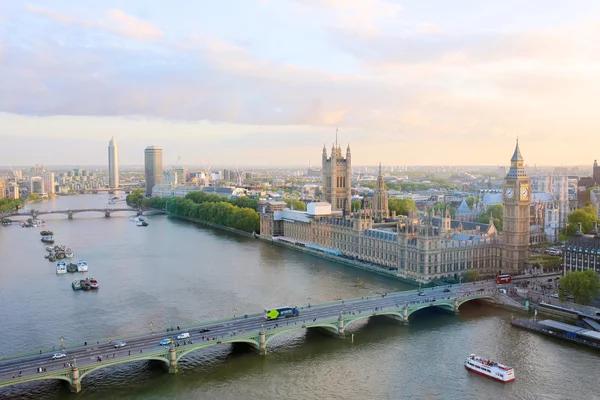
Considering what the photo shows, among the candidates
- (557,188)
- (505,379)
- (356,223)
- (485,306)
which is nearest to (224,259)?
(356,223)

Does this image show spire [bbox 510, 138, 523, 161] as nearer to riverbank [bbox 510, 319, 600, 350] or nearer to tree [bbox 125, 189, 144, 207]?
riverbank [bbox 510, 319, 600, 350]

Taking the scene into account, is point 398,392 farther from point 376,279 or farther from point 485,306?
point 376,279

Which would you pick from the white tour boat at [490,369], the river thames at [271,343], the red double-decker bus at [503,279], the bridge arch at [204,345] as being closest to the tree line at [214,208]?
the river thames at [271,343]

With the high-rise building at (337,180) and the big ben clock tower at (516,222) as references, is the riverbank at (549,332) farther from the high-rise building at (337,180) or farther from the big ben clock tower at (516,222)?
the high-rise building at (337,180)

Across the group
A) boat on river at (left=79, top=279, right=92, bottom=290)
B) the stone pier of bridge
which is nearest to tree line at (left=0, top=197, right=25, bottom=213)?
boat on river at (left=79, top=279, right=92, bottom=290)

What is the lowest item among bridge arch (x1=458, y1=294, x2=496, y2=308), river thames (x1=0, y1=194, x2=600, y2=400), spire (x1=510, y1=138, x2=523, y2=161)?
→ river thames (x1=0, y1=194, x2=600, y2=400)
